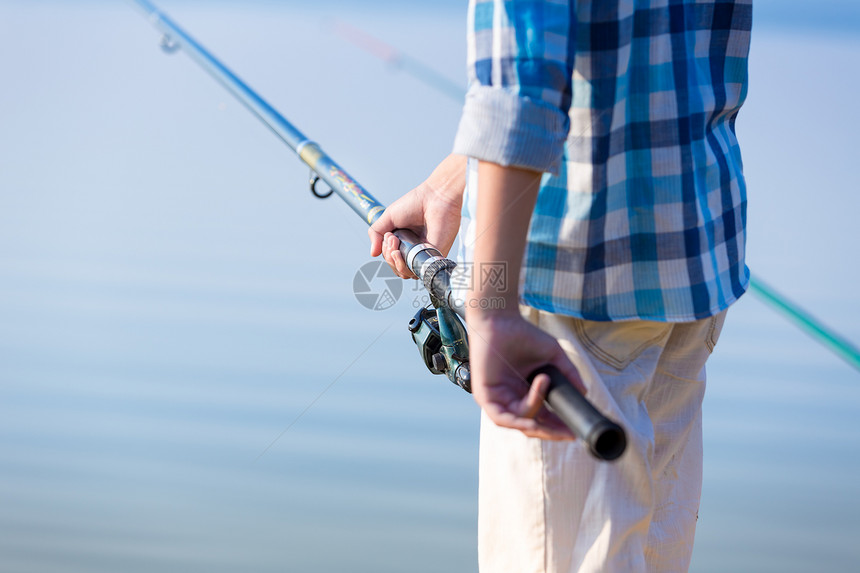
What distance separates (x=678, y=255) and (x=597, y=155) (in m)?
0.10

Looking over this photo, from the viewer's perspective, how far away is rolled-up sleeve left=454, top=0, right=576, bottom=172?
53cm

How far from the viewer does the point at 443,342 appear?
3.11 feet

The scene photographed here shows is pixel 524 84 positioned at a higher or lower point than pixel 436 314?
higher

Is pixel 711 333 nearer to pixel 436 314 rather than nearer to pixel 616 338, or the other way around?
pixel 616 338

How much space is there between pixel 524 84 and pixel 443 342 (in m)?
0.45

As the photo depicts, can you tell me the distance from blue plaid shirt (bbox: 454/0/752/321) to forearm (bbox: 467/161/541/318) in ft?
0.11

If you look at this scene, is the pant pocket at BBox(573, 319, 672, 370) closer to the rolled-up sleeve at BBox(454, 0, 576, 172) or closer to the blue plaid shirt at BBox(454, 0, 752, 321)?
the blue plaid shirt at BBox(454, 0, 752, 321)

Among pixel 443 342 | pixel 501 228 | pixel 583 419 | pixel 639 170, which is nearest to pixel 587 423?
pixel 583 419

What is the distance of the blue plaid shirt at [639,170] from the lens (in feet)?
2.02

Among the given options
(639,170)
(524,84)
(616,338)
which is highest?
(524,84)

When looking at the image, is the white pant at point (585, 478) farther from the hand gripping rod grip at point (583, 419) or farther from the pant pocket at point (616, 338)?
the hand gripping rod grip at point (583, 419)

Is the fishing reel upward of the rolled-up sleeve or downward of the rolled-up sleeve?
downward

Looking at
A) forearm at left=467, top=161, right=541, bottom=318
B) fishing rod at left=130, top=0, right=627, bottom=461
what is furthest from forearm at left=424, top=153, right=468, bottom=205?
forearm at left=467, top=161, right=541, bottom=318

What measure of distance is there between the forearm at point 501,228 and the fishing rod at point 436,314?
0.19ft
